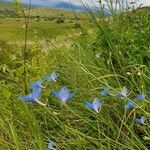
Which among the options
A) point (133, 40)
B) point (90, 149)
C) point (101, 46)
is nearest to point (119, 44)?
point (133, 40)

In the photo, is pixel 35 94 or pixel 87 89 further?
pixel 87 89

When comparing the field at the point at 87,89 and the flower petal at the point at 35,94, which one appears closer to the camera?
the flower petal at the point at 35,94

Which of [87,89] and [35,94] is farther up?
[35,94]

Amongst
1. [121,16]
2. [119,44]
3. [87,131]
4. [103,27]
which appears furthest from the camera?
[121,16]

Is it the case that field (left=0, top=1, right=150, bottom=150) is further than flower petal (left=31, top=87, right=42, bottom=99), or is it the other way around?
field (left=0, top=1, right=150, bottom=150)

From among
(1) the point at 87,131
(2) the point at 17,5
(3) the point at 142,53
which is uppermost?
(2) the point at 17,5

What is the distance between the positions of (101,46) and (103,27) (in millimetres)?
172

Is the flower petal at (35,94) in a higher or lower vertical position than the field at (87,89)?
higher

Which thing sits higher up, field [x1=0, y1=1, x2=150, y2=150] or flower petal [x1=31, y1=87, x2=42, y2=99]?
flower petal [x1=31, y1=87, x2=42, y2=99]

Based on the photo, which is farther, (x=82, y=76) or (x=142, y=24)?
(x=142, y=24)

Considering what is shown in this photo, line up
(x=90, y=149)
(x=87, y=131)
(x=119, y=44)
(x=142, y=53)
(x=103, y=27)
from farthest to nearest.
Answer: (x=103, y=27), (x=119, y=44), (x=142, y=53), (x=87, y=131), (x=90, y=149)

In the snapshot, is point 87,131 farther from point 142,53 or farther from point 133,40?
point 133,40

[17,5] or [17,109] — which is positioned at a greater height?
[17,5]

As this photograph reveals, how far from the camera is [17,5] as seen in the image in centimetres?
394
